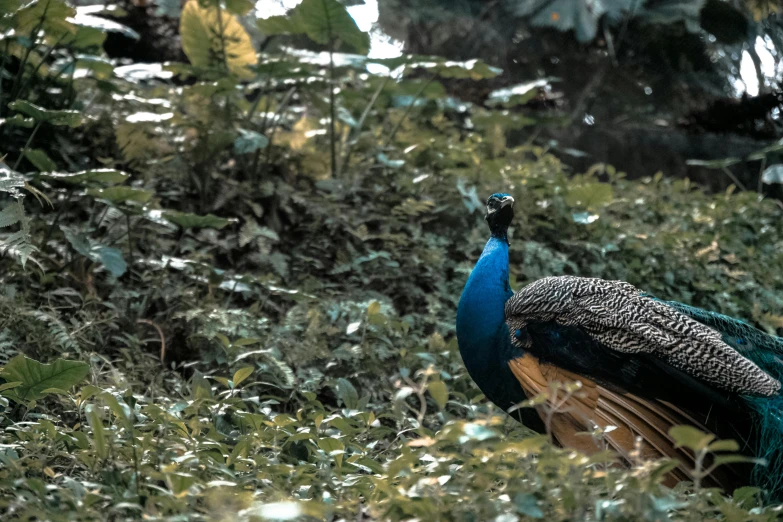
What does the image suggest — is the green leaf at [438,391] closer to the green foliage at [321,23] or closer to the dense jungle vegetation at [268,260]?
the dense jungle vegetation at [268,260]

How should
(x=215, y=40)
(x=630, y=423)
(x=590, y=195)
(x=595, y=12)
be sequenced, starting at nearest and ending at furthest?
(x=630, y=423) < (x=215, y=40) < (x=590, y=195) < (x=595, y=12)

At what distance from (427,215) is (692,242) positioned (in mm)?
1653

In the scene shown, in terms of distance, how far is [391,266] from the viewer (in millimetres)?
4234

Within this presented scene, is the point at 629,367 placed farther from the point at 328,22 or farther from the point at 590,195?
the point at 328,22

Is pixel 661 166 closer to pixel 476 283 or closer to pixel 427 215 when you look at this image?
pixel 427 215

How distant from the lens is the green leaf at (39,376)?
2383 mm

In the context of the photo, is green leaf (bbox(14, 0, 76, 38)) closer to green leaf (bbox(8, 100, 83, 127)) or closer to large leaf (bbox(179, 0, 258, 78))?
green leaf (bbox(8, 100, 83, 127))

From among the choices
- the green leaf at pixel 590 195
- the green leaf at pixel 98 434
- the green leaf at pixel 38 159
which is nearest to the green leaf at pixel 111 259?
the green leaf at pixel 38 159

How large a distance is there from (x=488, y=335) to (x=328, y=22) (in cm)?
229

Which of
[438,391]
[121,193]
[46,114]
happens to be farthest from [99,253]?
[438,391]

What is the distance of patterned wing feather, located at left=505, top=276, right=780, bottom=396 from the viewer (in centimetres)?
→ 247

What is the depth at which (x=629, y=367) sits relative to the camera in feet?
8.46

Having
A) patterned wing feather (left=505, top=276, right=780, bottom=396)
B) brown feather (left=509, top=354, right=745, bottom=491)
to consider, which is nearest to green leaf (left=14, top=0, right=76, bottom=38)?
patterned wing feather (left=505, top=276, right=780, bottom=396)

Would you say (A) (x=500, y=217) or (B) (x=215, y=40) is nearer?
(A) (x=500, y=217)
